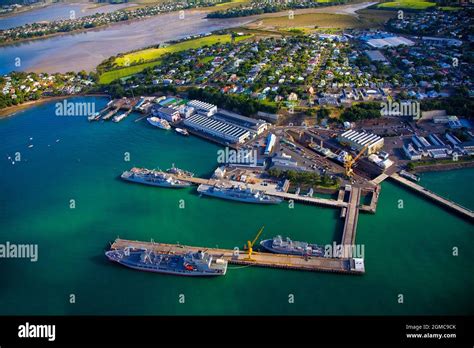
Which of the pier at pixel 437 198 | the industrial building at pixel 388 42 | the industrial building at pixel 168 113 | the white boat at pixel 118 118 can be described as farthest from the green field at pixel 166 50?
the pier at pixel 437 198

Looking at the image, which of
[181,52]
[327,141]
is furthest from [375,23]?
[327,141]

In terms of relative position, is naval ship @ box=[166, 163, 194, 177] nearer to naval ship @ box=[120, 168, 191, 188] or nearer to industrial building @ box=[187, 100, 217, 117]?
naval ship @ box=[120, 168, 191, 188]

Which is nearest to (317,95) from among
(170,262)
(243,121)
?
(243,121)

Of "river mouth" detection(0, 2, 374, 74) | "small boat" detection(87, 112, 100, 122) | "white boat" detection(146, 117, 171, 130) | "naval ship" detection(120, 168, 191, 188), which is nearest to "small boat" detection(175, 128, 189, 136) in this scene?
"white boat" detection(146, 117, 171, 130)

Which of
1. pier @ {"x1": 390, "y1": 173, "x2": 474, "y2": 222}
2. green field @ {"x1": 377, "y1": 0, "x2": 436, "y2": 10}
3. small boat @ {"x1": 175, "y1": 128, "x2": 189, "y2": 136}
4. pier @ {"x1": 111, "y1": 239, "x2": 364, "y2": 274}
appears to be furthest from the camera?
green field @ {"x1": 377, "y1": 0, "x2": 436, "y2": 10}

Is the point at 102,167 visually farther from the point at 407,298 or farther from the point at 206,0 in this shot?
the point at 206,0

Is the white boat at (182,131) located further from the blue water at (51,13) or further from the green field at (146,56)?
the blue water at (51,13)
